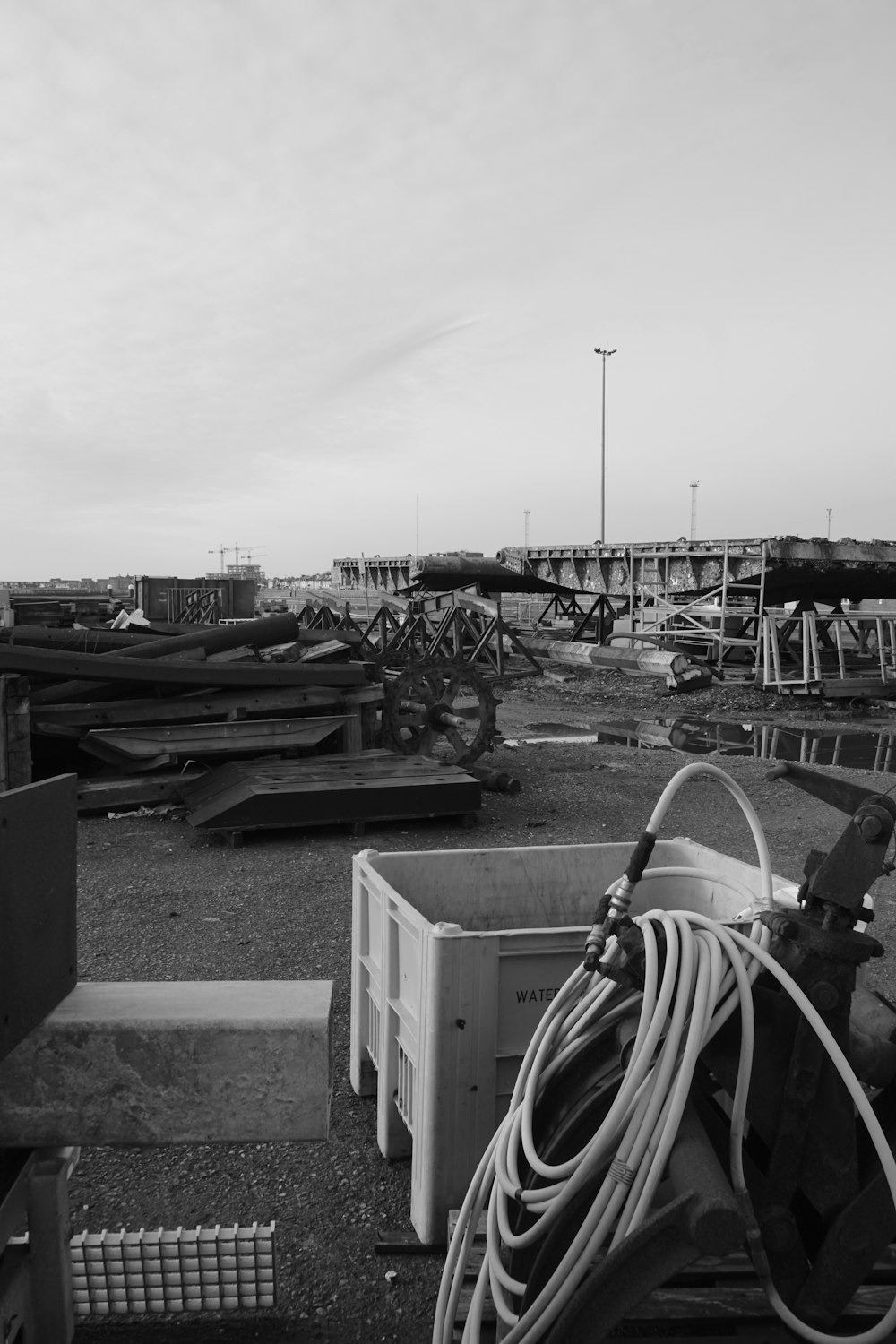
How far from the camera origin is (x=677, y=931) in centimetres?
209

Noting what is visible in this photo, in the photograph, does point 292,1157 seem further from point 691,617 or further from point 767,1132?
point 691,617

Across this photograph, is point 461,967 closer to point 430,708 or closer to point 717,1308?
point 717,1308

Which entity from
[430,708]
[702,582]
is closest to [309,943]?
[430,708]

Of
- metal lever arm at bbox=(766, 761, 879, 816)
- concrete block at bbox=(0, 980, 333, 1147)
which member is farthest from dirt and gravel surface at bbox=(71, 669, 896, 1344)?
metal lever arm at bbox=(766, 761, 879, 816)

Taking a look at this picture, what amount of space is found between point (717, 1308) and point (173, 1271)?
1371 mm

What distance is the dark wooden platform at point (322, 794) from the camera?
24.6 ft

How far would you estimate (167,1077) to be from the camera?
1992 millimetres

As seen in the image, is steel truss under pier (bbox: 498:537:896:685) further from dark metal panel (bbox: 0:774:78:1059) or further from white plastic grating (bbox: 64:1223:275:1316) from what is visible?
dark metal panel (bbox: 0:774:78:1059)

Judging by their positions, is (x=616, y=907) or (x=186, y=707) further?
(x=186, y=707)

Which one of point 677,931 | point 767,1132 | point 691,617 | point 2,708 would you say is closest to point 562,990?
point 677,931

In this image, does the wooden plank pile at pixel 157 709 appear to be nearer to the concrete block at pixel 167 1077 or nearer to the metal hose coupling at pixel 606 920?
the concrete block at pixel 167 1077

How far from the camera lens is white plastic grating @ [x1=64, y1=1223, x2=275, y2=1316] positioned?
2.56m

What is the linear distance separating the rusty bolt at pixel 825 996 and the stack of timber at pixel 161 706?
668 cm

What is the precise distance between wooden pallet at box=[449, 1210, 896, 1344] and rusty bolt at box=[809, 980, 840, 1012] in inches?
29.1
